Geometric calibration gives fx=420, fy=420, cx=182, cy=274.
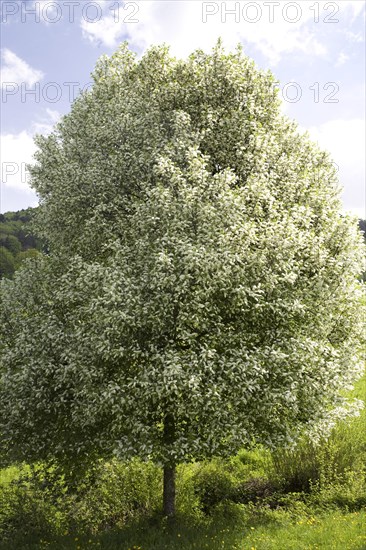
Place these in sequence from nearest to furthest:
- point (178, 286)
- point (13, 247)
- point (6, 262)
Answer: point (178, 286)
point (6, 262)
point (13, 247)

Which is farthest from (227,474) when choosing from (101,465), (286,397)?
(286,397)

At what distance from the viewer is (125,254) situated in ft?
53.6

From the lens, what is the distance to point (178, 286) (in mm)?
13523

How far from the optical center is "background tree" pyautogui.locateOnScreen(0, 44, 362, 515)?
45.6ft

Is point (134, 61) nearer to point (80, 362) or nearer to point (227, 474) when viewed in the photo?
point (80, 362)

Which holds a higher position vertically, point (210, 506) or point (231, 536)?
point (231, 536)

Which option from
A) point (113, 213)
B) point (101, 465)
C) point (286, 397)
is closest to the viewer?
point (286, 397)

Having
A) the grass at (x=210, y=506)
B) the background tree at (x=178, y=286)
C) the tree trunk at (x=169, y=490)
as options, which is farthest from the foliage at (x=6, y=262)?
the tree trunk at (x=169, y=490)

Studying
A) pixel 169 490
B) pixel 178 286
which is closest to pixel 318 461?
pixel 169 490

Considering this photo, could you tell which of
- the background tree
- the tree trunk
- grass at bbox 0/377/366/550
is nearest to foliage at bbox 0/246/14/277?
grass at bbox 0/377/366/550

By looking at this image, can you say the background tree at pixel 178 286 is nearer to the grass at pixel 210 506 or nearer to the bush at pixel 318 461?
the grass at pixel 210 506

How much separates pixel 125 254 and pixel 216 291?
4047mm

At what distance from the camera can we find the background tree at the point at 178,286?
13906mm

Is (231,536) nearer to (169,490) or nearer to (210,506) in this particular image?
(169,490)
